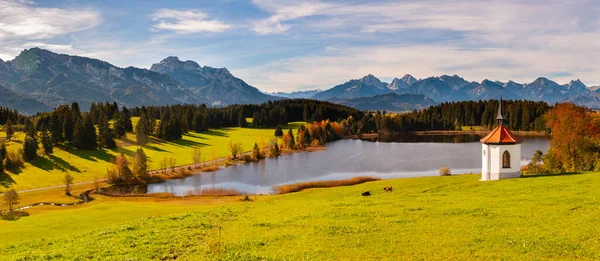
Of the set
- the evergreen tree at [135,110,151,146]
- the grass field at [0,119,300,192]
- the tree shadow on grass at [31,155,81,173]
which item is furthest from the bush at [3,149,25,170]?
the evergreen tree at [135,110,151,146]

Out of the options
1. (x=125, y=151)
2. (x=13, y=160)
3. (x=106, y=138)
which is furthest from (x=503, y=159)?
(x=106, y=138)

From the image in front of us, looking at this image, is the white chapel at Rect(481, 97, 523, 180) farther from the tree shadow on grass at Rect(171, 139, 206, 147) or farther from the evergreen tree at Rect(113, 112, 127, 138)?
the evergreen tree at Rect(113, 112, 127, 138)

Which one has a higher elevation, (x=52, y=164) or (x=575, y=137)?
(x=575, y=137)

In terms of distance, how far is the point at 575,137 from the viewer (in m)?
55.7

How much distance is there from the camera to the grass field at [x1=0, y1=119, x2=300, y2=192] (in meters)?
90.4

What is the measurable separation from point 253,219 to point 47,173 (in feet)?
291

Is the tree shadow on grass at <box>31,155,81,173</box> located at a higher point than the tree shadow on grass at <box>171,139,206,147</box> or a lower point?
lower

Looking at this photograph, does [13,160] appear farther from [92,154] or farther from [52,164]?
[92,154]

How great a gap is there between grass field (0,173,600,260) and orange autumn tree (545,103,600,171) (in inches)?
951

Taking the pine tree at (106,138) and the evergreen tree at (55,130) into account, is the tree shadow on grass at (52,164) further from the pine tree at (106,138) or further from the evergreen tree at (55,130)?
the pine tree at (106,138)

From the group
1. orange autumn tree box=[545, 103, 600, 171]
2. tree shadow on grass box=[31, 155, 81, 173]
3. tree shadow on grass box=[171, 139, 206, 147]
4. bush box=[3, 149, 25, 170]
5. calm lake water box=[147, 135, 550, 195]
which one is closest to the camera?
orange autumn tree box=[545, 103, 600, 171]

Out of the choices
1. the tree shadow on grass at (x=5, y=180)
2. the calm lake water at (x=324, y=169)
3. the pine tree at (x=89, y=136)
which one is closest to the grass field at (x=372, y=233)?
the calm lake water at (x=324, y=169)

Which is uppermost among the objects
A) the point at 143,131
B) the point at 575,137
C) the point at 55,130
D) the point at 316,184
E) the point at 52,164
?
the point at 575,137

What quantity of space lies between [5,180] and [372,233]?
9565cm
